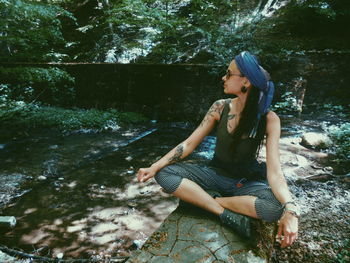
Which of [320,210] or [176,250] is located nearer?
[176,250]

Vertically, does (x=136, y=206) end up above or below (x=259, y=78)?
below

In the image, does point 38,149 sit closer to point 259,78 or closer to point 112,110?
point 112,110

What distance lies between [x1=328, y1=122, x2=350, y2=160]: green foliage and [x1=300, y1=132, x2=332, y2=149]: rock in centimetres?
20

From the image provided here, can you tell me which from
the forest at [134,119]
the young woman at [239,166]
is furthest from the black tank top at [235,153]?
the forest at [134,119]

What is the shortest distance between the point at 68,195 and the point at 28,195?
2.12ft

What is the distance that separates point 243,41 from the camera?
940cm

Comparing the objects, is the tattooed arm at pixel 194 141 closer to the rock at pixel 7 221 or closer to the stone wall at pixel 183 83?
the rock at pixel 7 221

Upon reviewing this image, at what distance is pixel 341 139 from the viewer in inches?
238

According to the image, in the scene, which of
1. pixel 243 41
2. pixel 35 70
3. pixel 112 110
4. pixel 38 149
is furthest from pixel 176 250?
pixel 243 41

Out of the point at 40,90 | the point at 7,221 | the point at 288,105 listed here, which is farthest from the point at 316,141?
the point at 40,90

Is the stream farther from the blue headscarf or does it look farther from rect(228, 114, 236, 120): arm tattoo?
the blue headscarf

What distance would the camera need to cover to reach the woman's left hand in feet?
6.55

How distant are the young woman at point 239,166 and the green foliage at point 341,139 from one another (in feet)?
12.1

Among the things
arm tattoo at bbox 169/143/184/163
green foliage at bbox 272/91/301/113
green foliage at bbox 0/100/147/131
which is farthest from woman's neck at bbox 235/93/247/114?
green foliage at bbox 272/91/301/113
